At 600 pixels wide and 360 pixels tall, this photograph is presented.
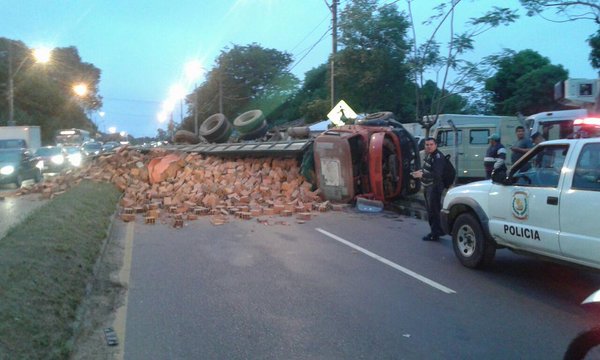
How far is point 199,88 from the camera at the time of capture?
6109cm

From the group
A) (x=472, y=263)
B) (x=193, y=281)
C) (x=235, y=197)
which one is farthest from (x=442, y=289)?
(x=235, y=197)

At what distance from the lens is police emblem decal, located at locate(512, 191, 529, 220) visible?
7.14m

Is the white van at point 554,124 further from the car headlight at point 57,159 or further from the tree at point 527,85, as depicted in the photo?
the car headlight at point 57,159

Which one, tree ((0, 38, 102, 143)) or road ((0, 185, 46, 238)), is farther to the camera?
tree ((0, 38, 102, 143))

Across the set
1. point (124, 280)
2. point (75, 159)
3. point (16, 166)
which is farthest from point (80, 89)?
point (124, 280)

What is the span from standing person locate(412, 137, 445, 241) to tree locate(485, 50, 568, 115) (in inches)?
751

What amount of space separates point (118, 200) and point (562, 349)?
41.7 ft

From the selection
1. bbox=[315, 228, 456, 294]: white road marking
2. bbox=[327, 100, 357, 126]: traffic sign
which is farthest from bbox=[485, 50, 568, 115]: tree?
bbox=[315, 228, 456, 294]: white road marking

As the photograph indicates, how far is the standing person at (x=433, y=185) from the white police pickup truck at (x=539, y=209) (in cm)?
192

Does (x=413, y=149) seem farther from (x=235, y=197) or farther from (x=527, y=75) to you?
(x=527, y=75)

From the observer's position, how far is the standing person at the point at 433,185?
35.2 feet

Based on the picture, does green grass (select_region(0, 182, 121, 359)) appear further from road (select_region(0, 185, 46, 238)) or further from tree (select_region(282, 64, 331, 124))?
tree (select_region(282, 64, 331, 124))

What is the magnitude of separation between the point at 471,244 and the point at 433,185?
2.52m

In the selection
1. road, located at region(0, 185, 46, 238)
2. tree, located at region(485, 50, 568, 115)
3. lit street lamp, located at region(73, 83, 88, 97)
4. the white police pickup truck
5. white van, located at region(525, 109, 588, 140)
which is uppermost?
lit street lamp, located at region(73, 83, 88, 97)
